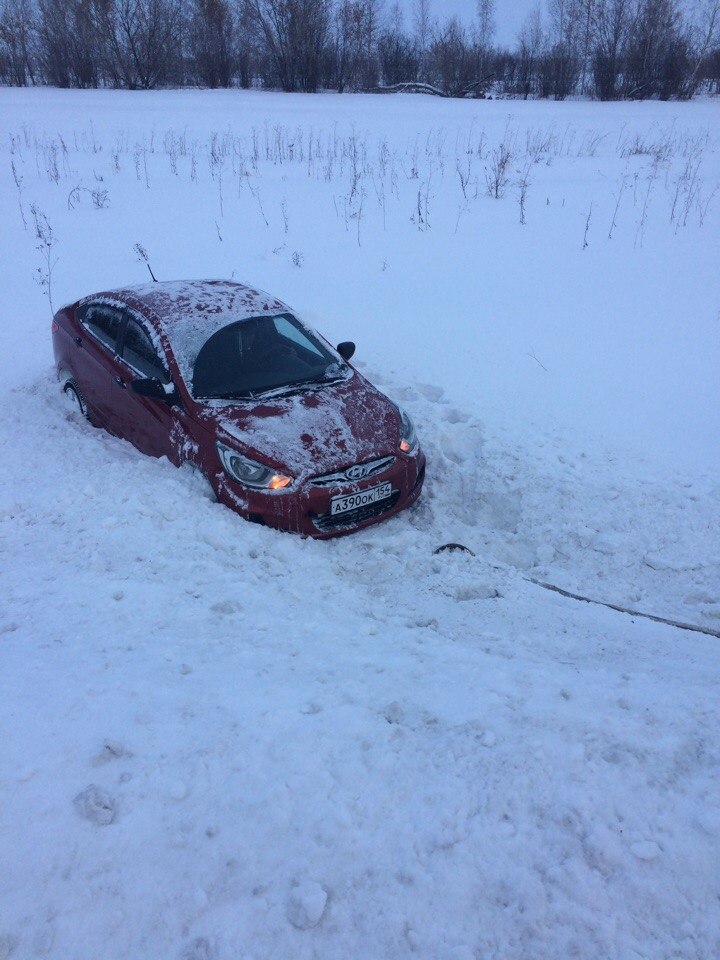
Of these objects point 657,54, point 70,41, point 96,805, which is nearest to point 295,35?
point 70,41

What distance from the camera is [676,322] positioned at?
7887mm

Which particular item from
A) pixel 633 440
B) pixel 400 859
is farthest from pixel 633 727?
pixel 633 440

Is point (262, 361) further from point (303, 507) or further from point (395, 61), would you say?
point (395, 61)

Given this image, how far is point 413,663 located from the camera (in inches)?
122

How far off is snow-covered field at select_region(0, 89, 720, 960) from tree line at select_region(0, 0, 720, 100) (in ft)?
89.0

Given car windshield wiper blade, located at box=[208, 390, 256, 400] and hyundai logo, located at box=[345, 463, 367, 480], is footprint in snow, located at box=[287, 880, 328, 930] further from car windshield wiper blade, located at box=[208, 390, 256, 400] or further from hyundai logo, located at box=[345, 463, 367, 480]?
car windshield wiper blade, located at box=[208, 390, 256, 400]

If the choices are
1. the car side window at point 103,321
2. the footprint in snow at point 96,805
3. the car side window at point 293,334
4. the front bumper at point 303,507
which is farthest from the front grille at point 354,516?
the car side window at point 103,321

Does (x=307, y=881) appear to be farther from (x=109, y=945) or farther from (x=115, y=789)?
(x=115, y=789)

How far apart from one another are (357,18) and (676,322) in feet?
116

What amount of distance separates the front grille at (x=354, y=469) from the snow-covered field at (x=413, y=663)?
1.45 ft

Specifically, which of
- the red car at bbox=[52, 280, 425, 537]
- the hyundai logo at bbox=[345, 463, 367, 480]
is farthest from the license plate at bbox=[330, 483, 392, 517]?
the hyundai logo at bbox=[345, 463, 367, 480]

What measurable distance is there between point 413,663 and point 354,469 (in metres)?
1.79

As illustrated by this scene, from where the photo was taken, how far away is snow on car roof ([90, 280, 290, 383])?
509 centimetres

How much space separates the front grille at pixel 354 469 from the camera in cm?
443
